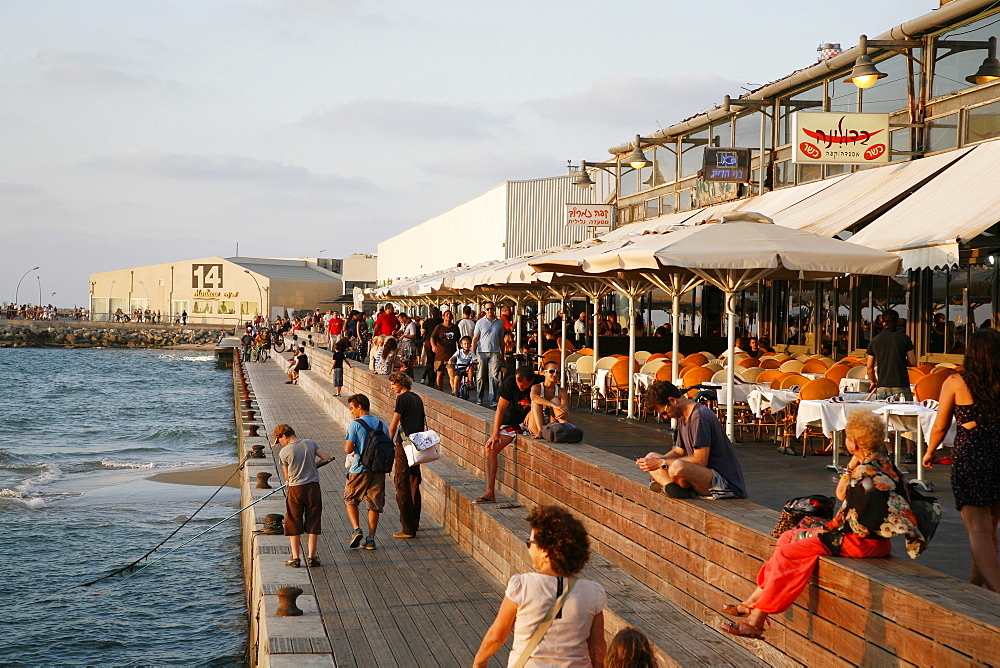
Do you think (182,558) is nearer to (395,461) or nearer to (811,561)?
(395,461)

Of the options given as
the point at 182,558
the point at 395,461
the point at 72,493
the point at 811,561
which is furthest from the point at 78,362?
the point at 811,561

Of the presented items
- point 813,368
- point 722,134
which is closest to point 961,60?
point 813,368

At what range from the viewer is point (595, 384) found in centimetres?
1544

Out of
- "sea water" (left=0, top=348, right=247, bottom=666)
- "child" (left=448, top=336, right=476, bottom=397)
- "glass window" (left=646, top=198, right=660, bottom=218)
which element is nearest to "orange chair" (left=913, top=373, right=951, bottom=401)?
"sea water" (left=0, top=348, right=247, bottom=666)

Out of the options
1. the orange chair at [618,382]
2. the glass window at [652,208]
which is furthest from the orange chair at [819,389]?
the glass window at [652,208]

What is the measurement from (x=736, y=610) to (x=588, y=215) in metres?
25.0

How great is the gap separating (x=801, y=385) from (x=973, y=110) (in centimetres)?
641

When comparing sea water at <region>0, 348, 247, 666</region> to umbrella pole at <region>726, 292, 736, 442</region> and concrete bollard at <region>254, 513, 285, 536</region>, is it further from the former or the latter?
umbrella pole at <region>726, 292, 736, 442</region>

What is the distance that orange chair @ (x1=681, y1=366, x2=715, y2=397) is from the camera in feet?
42.7

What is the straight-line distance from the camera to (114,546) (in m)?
16.8

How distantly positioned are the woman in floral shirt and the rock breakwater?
103714mm

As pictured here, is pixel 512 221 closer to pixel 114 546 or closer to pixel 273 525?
pixel 114 546

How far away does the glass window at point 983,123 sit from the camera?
14.7m

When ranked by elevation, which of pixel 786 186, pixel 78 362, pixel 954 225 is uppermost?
pixel 786 186
